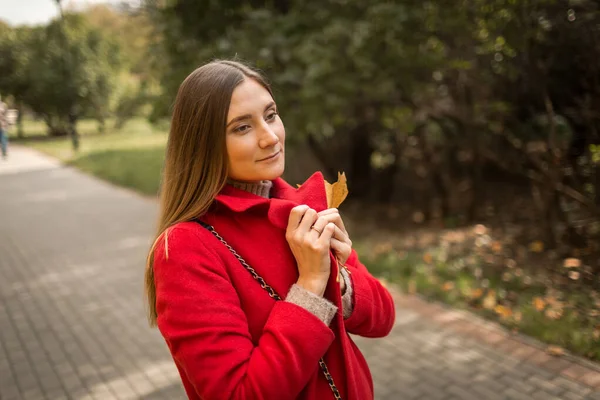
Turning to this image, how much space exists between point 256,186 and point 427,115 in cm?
596

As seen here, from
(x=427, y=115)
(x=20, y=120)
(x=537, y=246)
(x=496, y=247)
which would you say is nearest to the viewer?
(x=20, y=120)

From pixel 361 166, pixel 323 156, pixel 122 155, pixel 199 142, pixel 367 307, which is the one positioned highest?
pixel 199 142

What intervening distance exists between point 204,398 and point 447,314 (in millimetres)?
3952

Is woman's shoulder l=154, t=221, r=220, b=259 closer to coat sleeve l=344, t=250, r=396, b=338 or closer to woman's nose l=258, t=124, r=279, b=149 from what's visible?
woman's nose l=258, t=124, r=279, b=149

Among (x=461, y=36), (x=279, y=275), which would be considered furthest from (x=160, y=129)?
(x=279, y=275)

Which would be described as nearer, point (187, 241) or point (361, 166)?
point (187, 241)

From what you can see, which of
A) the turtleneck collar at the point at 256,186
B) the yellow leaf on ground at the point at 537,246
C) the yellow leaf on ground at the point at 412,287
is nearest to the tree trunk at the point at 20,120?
the turtleneck collar at the point at 256,186

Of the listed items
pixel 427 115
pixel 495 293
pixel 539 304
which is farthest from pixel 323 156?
pixel 539 304

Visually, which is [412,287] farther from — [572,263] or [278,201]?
[278,201]

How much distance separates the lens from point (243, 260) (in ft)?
4.50

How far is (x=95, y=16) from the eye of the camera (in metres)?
10.3

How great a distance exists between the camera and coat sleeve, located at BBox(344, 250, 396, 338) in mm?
1574

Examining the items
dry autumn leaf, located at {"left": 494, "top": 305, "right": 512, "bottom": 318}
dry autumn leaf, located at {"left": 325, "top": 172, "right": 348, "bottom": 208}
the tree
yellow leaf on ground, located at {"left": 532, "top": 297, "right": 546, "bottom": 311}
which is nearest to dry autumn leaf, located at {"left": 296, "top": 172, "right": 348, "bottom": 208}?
dry autumn leaf, located at {"left": 325, "top": 172, "right": 348, "bottom": 208}

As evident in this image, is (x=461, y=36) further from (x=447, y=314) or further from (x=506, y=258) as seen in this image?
(x=447, y=314)
